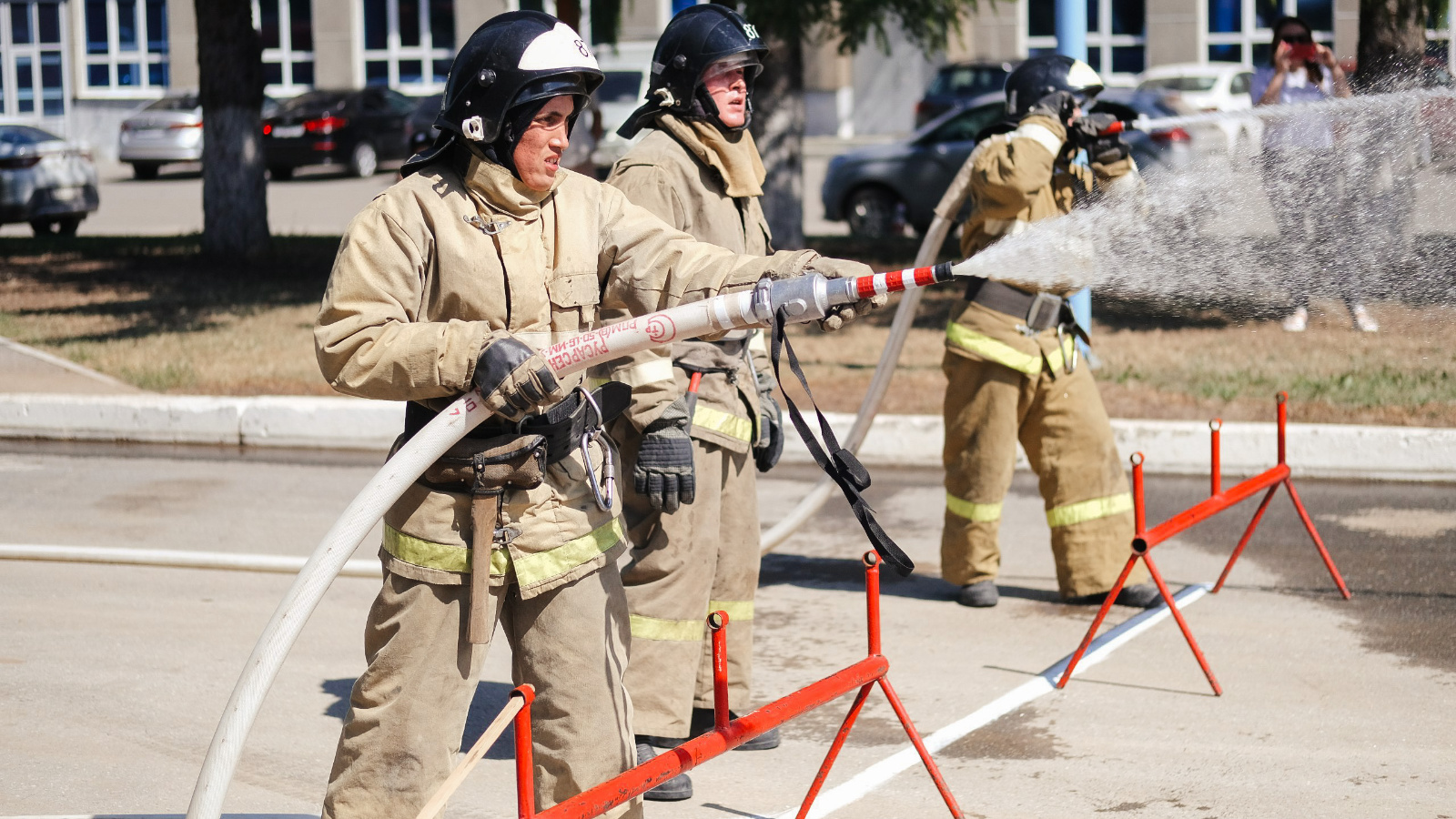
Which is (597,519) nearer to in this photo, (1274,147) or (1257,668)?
(1257,668)

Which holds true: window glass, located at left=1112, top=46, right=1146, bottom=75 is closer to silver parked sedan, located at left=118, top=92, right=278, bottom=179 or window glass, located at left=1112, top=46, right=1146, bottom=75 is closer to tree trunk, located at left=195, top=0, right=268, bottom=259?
silver parked sedan, located at left=118, top=92, right=278, bottom=179

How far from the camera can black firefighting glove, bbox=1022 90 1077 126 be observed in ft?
19.5

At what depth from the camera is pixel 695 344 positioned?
4.57 metres

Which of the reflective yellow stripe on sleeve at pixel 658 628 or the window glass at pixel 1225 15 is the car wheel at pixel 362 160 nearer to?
the window glass at pixel 1225 15

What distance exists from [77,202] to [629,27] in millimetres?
15716

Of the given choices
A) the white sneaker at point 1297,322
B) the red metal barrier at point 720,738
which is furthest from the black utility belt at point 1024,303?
the white sneaker at point 1297,322

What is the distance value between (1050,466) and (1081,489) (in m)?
0.14

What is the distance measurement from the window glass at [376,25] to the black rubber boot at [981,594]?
31363 mm

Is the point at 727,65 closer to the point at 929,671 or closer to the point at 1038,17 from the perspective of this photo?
the point at 929,671

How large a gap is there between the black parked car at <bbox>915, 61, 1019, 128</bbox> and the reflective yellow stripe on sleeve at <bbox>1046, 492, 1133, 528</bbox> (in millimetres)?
21072

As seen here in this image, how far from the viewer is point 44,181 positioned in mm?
20000

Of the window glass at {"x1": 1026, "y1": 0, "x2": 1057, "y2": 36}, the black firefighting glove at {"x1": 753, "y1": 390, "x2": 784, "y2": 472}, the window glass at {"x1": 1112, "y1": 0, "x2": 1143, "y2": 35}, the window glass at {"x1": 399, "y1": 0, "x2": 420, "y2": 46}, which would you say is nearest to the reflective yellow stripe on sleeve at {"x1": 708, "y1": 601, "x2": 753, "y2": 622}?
the black firefighting glove at {"x1": 753, "y1": 390, "x2": 784, "y2": 472}

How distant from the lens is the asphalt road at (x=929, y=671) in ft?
14.3

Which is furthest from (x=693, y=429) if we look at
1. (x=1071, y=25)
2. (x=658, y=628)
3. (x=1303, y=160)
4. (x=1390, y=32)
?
(x=1390, y=32)
